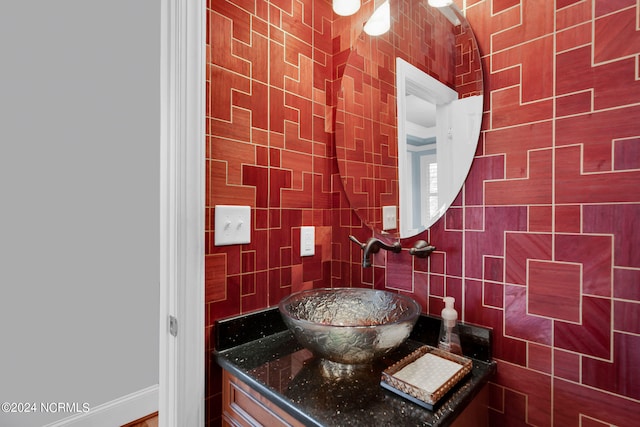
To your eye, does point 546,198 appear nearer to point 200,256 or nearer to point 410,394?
point 410,394

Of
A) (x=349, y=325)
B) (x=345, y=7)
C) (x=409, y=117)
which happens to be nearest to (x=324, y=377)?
(x=349, y=325)

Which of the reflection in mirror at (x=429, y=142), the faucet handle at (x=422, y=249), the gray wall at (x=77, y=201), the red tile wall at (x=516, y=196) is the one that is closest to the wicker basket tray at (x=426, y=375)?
the red tile wall at (x=516, y=196)

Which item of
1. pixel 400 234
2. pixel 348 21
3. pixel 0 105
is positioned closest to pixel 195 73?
pixel 348 21

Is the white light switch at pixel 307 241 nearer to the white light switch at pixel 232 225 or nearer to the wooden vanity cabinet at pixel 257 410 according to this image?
the white light switch at pixel 232 225

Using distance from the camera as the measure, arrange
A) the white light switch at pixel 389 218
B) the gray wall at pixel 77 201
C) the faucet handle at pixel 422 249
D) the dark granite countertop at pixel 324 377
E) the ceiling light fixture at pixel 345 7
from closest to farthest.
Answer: the dark granite countertop at pixel 324 377 < the faucet handle at pixel 422 249 < the white light switch at pixel 389 218 < the ceiling light fixture at pixel 345 7 < the gray wall at pixel 77 201

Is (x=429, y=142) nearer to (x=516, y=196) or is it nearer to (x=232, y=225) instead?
(x=516, y=196)

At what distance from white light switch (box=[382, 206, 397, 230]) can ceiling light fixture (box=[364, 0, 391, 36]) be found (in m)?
0.65

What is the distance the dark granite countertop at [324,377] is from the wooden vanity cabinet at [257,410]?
0.03 m

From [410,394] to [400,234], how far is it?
0.52 metres

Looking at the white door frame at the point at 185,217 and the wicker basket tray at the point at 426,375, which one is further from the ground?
the white door frame at the point at 185,217

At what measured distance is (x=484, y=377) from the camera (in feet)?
2.58

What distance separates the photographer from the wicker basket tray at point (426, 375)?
0.66 m

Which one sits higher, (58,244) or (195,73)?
(195,73)

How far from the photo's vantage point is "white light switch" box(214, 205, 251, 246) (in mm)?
946
